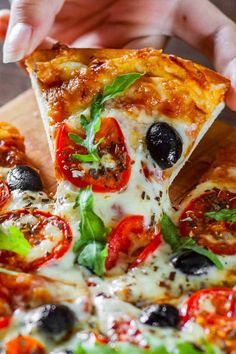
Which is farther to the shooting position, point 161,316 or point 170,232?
point 170,232

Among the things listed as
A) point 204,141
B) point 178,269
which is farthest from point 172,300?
point 204,141

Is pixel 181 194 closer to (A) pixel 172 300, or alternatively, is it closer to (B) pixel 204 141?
(B) pixel 204 141

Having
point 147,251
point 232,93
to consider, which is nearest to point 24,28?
point 232,93

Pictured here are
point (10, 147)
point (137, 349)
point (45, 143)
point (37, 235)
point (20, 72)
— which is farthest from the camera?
point (20, 72)

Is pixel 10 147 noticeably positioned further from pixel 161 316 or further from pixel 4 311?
pixel 161 316

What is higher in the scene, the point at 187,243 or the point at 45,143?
the point at 187,243

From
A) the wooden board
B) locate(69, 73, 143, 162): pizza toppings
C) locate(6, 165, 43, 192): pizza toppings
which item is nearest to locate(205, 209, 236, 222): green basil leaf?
the wooden board
